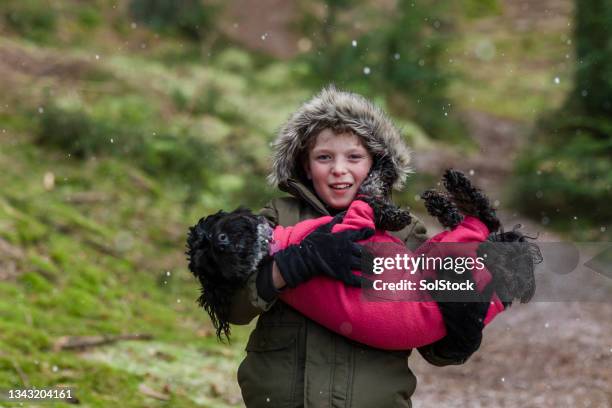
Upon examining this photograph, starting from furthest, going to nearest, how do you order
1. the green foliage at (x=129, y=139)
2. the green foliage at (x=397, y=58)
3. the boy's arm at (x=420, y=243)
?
the green foliage at (x=397, y=58)
the green foliage at (x=129, y=139)
the boy's arm at (x=420, y=243)

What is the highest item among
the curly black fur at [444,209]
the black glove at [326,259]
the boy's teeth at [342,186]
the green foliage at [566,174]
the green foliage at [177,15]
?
the green foliage at [177,15]

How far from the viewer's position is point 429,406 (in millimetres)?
5934

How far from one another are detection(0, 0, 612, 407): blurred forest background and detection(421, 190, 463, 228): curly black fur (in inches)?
115

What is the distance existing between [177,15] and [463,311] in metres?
15.9

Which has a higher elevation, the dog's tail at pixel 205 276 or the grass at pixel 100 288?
the grass at pixel 100 288

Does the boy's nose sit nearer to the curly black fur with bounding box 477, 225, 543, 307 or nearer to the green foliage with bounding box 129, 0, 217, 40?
the curly black fur with bounding box 477, 225, 543, 307

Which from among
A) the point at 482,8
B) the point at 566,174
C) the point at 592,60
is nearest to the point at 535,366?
the point at 566,174

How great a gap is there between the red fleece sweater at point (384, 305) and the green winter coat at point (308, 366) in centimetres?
12

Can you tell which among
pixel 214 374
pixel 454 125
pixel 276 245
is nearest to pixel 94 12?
pixel 454 125

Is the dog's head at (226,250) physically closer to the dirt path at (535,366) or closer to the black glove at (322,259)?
the black glove at (322,259)

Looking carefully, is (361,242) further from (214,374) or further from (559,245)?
(214,374)

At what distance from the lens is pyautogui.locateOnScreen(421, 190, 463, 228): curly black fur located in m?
2.76

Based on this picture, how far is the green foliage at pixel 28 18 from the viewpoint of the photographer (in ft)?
45.5

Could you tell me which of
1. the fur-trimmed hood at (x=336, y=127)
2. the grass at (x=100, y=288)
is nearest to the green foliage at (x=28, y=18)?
the grass at (x=100, y=288)
